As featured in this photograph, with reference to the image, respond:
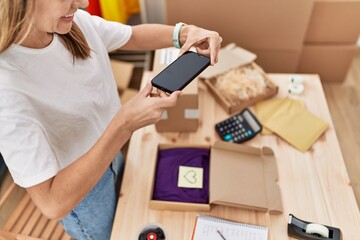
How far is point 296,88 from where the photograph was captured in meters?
1.37

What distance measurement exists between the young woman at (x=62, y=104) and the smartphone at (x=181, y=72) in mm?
30

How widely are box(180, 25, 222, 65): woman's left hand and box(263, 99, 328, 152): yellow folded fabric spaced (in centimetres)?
46

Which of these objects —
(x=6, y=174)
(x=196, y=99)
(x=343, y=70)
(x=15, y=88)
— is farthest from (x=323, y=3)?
(x=6, y=174)

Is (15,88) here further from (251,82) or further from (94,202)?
(251,82)

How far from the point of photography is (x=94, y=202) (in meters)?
0.96

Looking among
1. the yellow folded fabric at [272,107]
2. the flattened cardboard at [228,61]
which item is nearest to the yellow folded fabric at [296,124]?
the yellow folded fabric at [272,107]

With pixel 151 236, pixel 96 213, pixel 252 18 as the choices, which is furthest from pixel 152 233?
pixel 252 18

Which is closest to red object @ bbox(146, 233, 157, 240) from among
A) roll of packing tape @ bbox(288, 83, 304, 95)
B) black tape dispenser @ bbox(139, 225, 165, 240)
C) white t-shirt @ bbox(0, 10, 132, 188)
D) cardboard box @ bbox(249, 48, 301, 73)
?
black tape dispenser @ bbox(139, 225, 165, 240)

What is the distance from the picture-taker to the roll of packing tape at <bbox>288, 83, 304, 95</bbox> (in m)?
1.36

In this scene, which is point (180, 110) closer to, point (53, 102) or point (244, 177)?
point (244, 177)

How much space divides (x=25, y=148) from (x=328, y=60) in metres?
1.96

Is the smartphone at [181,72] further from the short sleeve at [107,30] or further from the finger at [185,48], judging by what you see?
the short sleeve at [107,30]

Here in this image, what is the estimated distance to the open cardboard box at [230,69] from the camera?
129cm

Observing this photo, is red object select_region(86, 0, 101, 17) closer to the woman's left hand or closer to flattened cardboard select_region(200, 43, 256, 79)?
flattened cardboard select_region(200, 43, 256, 79)
